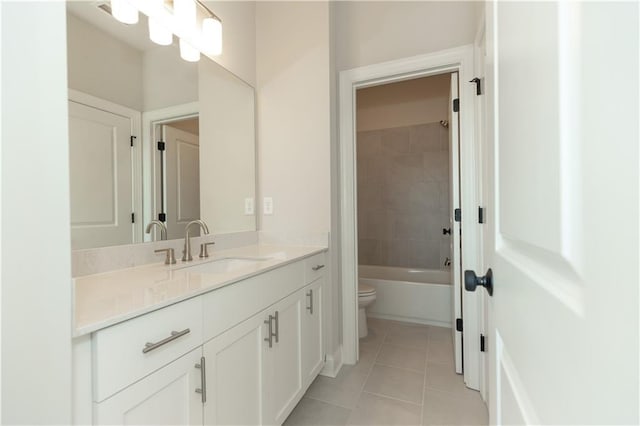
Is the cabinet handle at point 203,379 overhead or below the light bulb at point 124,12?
below

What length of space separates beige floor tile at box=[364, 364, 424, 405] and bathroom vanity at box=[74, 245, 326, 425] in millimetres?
506

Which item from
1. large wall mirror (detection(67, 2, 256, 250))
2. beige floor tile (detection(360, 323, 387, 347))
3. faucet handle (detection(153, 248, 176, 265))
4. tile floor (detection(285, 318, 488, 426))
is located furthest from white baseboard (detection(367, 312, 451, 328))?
faucet handle (detection(153, 248, 176, 265))

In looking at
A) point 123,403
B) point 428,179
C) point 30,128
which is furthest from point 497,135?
point 428,179

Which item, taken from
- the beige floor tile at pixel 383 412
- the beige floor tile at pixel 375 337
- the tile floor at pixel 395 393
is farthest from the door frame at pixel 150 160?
the beige floor tile at pixel 375 337

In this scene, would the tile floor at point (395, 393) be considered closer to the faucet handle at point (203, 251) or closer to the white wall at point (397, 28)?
the faucet handle at point (203, 251)

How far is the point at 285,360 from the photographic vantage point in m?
1.37

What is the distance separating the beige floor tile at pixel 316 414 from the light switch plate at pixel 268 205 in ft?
3.95

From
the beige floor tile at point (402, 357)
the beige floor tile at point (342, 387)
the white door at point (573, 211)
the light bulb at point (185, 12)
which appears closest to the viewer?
the white door at point (573, 211)

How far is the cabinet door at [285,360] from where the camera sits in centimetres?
127

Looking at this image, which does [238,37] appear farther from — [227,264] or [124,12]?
[227,264]

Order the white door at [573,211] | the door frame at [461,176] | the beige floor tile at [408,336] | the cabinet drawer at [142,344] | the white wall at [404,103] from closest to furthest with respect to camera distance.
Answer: the white door at [573,211], the cabinet drawer at [142,344], the door frame at [461,176], the beige floor tile at [408,336], the white wall at [404,103]

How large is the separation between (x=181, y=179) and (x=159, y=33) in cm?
72

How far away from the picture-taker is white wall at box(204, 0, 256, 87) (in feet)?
5.98

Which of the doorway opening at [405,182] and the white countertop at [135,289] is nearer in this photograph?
the white countertop at [135,289]
